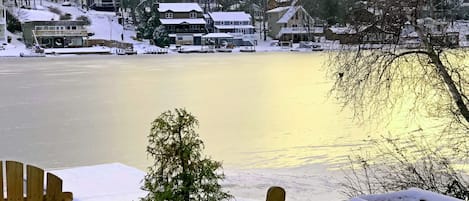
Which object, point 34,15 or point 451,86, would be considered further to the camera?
point 34,15

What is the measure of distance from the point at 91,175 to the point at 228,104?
8808mm

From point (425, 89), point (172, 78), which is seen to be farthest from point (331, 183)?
point (172, 78)

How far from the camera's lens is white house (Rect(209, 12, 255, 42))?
173 feet

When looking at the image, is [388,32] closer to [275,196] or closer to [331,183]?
[331,183]

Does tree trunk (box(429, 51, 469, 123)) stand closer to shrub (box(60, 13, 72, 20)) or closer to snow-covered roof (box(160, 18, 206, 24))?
snow-covered roof (box(160, 18, 206, 24))

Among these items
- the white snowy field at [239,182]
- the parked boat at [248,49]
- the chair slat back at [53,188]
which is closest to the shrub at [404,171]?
the white snowy field at [239,182]

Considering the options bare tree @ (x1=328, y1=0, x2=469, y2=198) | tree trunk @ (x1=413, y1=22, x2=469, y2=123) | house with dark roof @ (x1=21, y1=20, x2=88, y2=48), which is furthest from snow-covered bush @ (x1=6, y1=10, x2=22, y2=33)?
tree trunk @ (x1=413, y1=22, x2=469, y2=123)

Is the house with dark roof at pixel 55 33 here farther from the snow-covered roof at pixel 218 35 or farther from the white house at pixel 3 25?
the snow-covered roof at pixel 218 35

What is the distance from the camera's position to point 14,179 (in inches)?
112

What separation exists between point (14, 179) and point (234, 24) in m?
50.9

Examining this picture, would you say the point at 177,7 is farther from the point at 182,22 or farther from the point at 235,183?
the point at 235,183

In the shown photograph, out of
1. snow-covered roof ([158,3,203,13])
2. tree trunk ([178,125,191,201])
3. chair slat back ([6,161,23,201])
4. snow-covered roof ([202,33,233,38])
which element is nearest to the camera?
tree trunk ([178,125,191,201])

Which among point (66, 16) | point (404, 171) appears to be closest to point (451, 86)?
point (404, 171)

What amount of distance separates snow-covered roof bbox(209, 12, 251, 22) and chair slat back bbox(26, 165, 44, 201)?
50.7 metres
